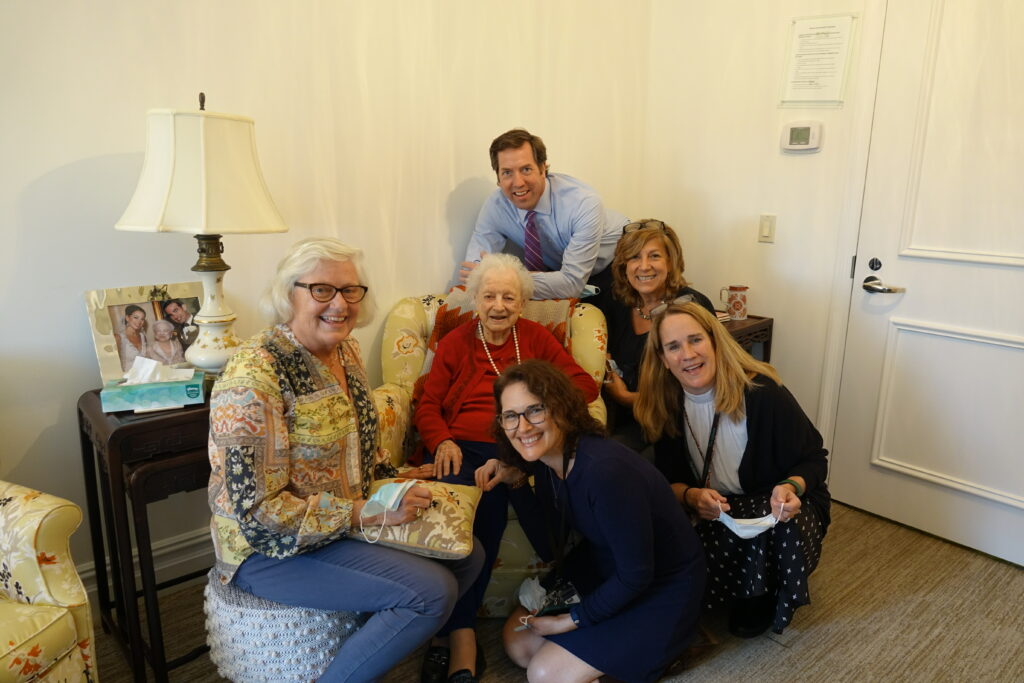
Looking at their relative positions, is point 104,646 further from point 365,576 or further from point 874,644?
point 874,644

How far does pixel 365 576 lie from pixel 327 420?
0.36m

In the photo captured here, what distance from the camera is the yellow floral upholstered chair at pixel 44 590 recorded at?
1435 millimetres

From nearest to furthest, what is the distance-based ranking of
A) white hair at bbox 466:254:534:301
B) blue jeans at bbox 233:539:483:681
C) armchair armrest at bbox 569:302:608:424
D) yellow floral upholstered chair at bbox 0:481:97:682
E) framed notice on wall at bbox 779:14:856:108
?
yellow floral upholstered chair at bbox 0:481:97:682 < blue jeans at bbox 233:539:483:681 < white hair at bbox 466:254:534:301 < armchair armrest at bbox 569:302:608:424 < framed notice on wall at bbox 779:14:856:108

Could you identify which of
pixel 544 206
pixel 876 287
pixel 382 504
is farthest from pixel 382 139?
pixel 876 287

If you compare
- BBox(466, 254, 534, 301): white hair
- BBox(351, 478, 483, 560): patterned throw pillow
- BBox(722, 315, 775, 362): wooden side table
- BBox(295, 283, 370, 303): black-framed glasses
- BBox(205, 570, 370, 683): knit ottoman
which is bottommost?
BBox(205, 570, 370, 683): knit ottoman

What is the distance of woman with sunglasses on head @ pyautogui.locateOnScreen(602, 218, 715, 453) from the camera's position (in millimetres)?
2549

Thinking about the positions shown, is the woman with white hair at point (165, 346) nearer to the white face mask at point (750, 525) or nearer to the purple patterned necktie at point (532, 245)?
the purple patterned necktie at point (532, 245)

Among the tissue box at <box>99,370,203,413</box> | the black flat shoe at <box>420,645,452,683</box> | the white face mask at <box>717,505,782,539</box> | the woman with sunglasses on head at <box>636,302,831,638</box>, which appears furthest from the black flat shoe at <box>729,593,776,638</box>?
the tissue box at <box>99,370,203,413</box>

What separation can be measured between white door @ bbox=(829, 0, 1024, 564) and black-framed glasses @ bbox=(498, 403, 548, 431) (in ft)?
5.58

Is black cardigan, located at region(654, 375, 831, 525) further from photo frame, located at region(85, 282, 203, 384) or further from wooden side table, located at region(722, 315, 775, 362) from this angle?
photo frame, located at region(85, 282, 203, 384)

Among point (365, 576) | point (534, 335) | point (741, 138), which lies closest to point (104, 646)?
point (365, 576)

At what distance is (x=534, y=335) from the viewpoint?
2.42 m

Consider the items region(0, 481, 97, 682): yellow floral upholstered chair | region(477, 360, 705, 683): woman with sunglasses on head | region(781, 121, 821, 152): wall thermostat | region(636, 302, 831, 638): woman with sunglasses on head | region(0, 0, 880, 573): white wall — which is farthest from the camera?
region(781, 121, 821, 152): wall thermostat

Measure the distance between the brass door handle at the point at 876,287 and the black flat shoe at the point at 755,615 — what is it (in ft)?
4.18
